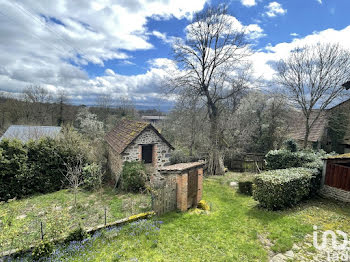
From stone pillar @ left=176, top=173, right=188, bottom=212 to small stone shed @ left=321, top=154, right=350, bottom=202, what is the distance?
7.78 meters

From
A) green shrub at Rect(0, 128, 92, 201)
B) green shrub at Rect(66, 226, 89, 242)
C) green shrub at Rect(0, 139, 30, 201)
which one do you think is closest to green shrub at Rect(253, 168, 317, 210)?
green shrub at Rect(66, 226, 89, 242)

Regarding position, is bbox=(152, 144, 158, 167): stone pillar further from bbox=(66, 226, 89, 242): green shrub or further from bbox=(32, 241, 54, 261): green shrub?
bbox=(32, 241, 54, 261): green shrub

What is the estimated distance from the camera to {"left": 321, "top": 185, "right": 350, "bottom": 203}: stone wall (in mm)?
8688

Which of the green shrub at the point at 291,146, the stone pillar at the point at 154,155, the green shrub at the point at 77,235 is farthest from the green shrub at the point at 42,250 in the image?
the green shrub at the point at 291,146

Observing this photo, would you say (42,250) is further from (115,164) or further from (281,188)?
(281,188)

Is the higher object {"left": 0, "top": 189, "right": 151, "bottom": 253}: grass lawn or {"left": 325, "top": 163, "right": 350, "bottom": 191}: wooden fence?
{"left": 325, "top": 163, "right": 350, "bottom": 191}: wooden fence

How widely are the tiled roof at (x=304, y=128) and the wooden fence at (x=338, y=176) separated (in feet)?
38.7

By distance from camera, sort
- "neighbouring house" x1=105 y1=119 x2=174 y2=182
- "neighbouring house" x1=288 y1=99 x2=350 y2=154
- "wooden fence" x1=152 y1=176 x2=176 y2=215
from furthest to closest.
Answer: "neighbouring house" x1=288 y1=99 x2=350 y2=154, "neighbouring house" x1=105 y1=119 x2=174 y2=182, "wooden fence" x1=152 y1=176 x2=176 y2=215

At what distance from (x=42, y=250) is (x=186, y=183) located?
4.86 meters

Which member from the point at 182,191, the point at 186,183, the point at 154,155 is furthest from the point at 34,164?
the point at 186,183

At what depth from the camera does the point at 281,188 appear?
7824mm

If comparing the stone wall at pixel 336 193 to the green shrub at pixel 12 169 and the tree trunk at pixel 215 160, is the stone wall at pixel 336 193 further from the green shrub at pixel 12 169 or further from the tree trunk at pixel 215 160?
the green shrub at pixel 12 169

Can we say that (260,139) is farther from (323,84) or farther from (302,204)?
(302,204)

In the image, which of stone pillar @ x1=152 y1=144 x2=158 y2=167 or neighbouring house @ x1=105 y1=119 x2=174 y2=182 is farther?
stone pillar @ x1=152 y1=144 x2=158 y2=167
